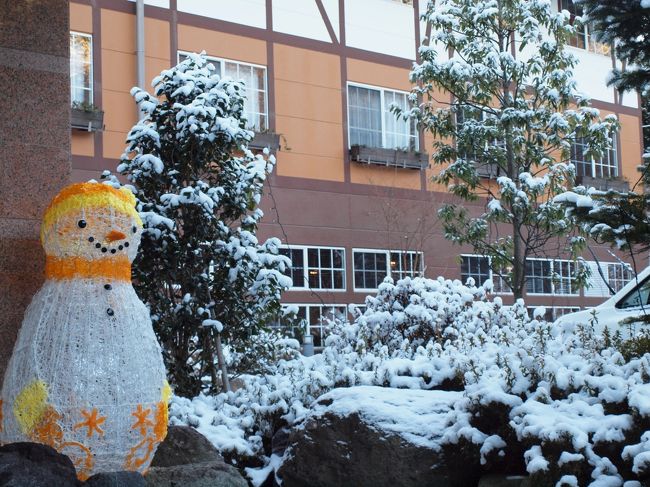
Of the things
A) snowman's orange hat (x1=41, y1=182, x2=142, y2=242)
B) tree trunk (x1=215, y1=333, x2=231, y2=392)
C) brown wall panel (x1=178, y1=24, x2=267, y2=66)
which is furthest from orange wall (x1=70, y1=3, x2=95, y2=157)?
snowman's orange hat (x1=41, y1=182, x2=142, y2=242)

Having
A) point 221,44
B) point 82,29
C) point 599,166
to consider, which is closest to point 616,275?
point 599,166

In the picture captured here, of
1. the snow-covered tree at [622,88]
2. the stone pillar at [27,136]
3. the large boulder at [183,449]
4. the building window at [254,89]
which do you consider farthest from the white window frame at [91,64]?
the snow-covered tree at [622,88]

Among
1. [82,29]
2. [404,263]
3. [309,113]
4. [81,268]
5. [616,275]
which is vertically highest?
[82,29]

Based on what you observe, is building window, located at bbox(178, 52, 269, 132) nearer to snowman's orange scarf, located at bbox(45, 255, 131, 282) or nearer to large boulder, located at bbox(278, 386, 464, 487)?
→ large boulder, located at bbox(278, 386, 464, 487)

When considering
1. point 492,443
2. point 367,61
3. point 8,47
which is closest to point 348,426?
point 492,443

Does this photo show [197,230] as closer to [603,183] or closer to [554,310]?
[554,310]

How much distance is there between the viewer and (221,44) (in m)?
16.7

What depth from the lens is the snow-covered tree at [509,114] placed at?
43.3 ft

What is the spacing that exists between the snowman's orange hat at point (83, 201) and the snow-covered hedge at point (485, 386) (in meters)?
2.40

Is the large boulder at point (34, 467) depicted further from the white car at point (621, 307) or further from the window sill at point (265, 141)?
the window sill at point (265, 141)

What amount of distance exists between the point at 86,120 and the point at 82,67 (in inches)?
42.0

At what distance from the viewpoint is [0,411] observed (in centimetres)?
502

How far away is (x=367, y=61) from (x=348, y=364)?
11357mm

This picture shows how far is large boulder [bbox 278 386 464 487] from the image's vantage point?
596 centimetres
